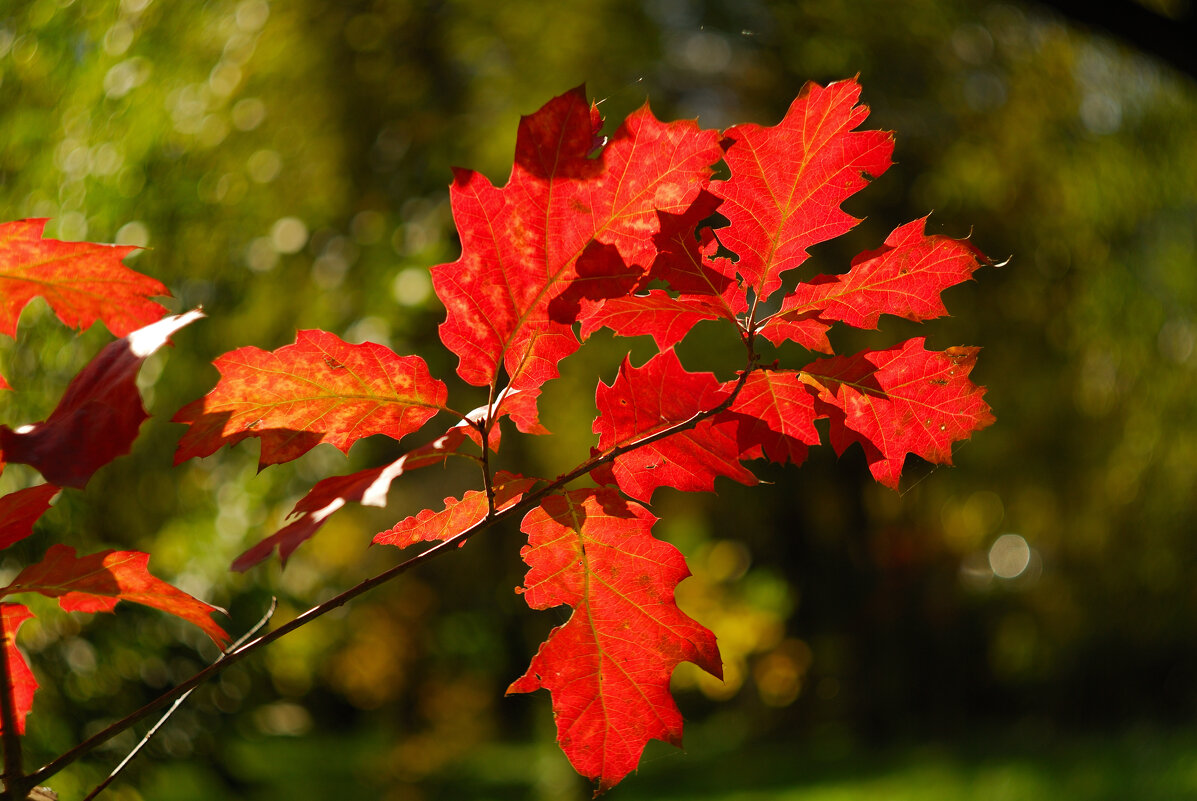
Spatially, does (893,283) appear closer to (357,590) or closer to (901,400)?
(901,400)

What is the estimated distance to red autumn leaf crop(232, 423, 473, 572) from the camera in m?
0.34

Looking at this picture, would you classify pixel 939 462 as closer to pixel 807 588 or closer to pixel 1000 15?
pixel 1000 15

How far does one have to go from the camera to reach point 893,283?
1.67 ft

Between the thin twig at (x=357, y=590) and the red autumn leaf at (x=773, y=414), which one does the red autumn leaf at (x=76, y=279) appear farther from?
the red autumn leaf at (x=773, y=414)

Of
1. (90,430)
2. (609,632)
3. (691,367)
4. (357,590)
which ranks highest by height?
(90,430)

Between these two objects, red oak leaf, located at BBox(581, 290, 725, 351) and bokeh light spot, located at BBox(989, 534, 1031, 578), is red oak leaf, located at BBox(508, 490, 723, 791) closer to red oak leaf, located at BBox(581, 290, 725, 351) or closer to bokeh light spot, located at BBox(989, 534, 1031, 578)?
red oak leaf, located at BBox(581, 290, 725, 351)

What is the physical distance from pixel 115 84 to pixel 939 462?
6.50ft

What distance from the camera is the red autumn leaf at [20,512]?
1.63ft

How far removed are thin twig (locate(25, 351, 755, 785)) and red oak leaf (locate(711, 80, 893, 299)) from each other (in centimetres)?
7

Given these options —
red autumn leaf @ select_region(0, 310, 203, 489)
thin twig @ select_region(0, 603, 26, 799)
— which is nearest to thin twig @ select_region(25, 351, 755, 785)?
thin twig @ select_region(0, 603, 26, 799)

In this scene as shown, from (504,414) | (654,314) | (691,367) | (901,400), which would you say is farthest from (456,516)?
(691,367)

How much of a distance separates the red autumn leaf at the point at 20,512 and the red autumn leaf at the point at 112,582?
0.8 inches

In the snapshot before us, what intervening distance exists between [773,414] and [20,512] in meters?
0.45

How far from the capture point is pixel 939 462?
53 cm
